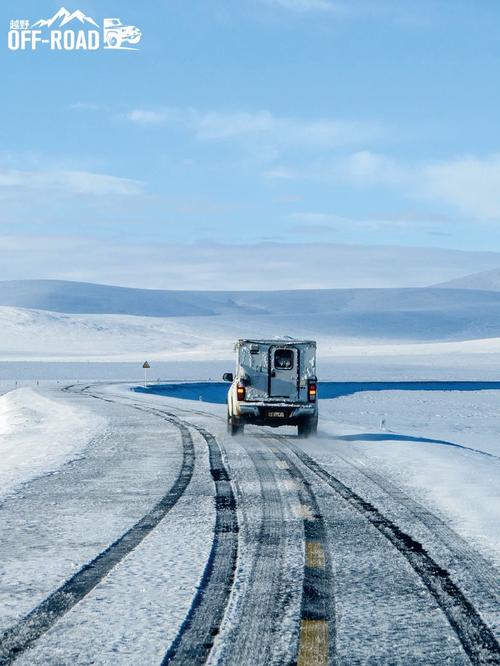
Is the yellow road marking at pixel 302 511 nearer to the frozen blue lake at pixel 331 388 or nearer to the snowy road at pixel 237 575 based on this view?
the snowy road at pixel 237 575

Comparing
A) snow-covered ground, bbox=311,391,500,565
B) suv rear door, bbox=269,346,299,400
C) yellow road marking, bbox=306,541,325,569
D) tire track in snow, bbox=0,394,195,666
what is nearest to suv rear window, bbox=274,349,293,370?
suv rear door, bbox=269,346,299,400

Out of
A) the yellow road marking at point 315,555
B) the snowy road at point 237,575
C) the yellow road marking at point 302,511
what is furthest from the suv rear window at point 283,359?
the yellow road marking at point 315,555

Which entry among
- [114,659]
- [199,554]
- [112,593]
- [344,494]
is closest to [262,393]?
[344,494]

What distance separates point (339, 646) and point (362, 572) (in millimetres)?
2107

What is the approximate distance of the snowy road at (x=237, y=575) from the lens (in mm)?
5520

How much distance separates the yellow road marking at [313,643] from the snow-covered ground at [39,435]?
7249 millimetres

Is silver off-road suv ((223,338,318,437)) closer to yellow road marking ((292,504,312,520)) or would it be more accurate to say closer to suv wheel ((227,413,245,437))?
suv wheel ((227,413,245,437))

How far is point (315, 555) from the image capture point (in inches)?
322

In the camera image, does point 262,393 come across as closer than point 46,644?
No

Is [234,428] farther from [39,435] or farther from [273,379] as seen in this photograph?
[39,435]

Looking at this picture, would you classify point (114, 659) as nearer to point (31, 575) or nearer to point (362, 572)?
point (31, 575)

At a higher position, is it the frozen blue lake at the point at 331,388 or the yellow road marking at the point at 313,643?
the frozen blue lake at the point at 331,388

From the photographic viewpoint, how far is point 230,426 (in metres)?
22.2

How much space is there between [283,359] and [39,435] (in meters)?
6.85
